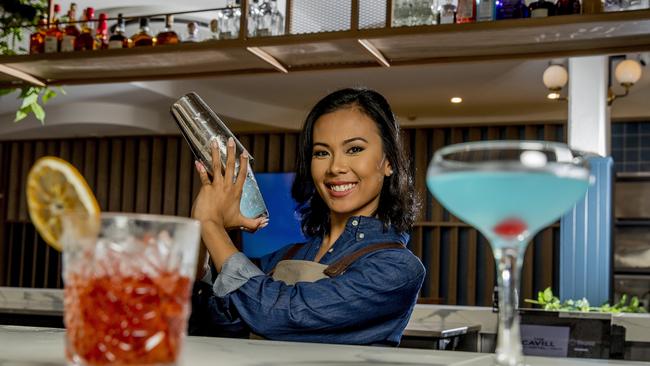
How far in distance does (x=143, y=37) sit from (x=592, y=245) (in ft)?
9.78

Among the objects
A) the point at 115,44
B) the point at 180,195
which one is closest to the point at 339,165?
the point at 115,44

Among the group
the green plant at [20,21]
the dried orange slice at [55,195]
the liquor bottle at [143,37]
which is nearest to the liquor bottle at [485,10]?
the liquor bottle at [143,37]

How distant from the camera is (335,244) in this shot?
172cm

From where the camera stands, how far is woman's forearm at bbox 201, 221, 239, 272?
155cm

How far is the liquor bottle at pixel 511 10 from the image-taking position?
2633 millimetres

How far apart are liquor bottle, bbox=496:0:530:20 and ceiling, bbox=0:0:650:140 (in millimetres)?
3693

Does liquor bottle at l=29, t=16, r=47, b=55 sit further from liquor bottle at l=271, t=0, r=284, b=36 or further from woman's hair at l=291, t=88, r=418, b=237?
woman's hair at l=291, t=88, r=418, b=237

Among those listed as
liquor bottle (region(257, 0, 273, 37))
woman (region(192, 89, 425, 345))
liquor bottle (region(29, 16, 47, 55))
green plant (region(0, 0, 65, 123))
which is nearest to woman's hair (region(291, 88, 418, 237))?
woman (region(192, 89, 425, 345))

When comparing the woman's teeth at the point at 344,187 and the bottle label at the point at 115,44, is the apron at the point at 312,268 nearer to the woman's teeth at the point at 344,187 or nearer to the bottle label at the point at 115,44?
the woman's teeth at the point at 344,187

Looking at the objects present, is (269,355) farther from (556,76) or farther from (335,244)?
(556,76)

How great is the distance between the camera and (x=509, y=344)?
723 millimetres

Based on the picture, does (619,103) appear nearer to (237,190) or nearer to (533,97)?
(533,97)

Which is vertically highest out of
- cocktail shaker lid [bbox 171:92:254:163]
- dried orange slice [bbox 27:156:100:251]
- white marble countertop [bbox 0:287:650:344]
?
cocktail shaker lid [bbox 171:92:254:163]

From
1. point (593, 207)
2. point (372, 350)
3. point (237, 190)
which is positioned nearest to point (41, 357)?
point (372, 350)
